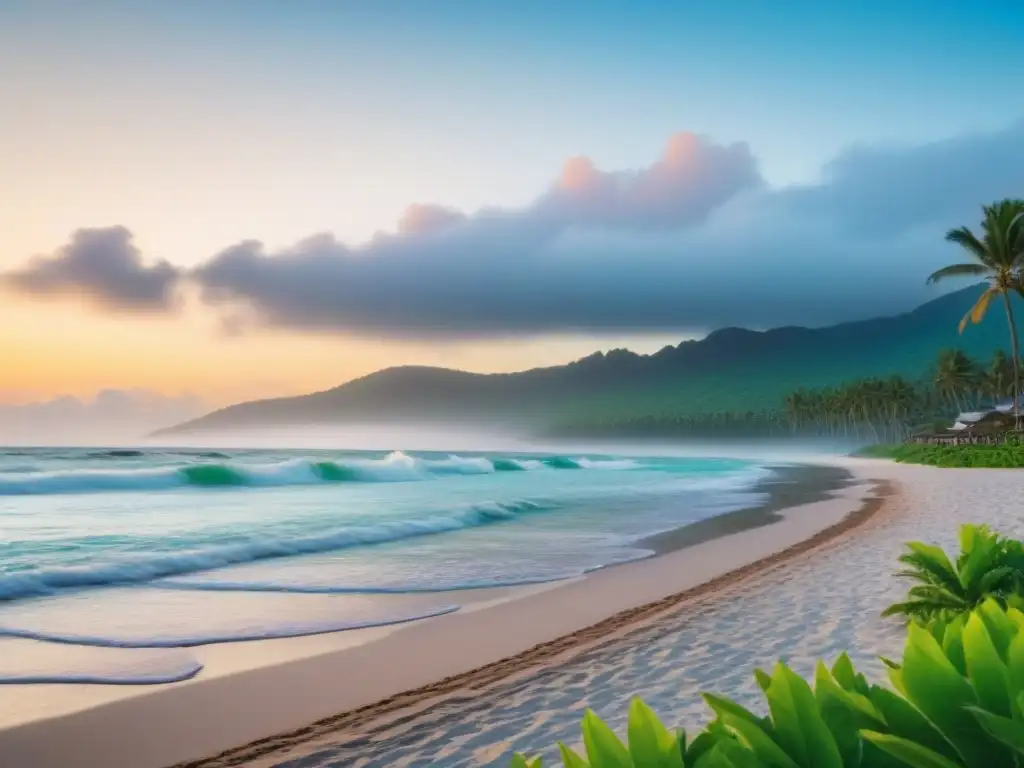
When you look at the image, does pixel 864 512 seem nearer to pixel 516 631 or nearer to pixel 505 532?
pixel 505 532

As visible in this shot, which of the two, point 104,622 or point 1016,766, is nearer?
point 1016,766

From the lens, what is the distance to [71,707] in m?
5.94

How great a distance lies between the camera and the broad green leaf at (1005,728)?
1.37 metres

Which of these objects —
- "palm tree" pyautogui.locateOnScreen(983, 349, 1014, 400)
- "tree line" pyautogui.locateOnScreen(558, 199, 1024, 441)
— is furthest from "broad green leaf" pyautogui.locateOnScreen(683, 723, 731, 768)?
"palm tree" pyautogui.locateOnScreen(983, 349, 1014, 400)

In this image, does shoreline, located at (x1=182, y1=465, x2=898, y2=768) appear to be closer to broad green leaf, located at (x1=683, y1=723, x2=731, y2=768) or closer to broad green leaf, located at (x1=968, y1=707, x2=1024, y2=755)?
broad green leaf, located at (x1=683, y1=723, x2=731, y2=768)

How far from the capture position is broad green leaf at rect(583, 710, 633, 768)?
141 cm

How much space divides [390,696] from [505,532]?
11.0m

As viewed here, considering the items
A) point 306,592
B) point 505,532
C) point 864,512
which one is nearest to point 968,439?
point 864,512

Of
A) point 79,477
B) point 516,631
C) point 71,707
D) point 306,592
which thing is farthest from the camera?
point 79,477

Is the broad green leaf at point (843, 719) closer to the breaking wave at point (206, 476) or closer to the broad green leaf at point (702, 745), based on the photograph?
the broad green leaf at point (702, 745)

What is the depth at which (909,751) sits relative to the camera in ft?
4.63

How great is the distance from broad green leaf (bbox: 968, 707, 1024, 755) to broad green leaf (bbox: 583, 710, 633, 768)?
565 millimetres

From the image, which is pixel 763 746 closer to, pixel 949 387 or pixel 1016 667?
pixel 1016 667

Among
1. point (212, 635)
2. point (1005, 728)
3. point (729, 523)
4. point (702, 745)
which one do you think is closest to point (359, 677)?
point (212, 635)
